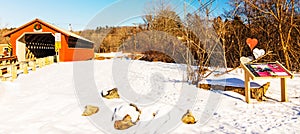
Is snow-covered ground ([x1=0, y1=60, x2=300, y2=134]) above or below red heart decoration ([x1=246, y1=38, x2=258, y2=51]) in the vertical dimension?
below

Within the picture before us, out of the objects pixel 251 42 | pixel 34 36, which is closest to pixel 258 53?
pixel 251 42

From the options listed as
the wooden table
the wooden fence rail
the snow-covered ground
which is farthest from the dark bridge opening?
the wooden table

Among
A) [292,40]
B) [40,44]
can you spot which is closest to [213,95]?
[292,40]

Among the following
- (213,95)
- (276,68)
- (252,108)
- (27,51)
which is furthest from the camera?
(27,51)

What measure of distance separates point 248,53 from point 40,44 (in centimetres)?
1671

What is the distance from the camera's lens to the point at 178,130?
353 centimetres

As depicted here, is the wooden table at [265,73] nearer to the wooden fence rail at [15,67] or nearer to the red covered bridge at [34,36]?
the wooden fence rail at [15,67]

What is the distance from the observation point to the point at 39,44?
60.6 feet

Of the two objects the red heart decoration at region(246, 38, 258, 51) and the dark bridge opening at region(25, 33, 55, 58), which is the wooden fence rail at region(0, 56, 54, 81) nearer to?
the dark bridge opening at region(25, 33, 55, 58)

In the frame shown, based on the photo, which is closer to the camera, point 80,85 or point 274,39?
point 80,85

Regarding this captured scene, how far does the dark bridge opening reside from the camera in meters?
15.6

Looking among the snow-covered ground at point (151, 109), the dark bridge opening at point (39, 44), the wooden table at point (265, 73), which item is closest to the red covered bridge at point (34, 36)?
the dark bridge opening at point (39, 44)

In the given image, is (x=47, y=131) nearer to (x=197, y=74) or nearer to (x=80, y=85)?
(x=80, y=85)

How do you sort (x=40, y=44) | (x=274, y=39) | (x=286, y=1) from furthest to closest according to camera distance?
(x=40, y=44)
(x=274, y=39)
(x=286, y=1)
